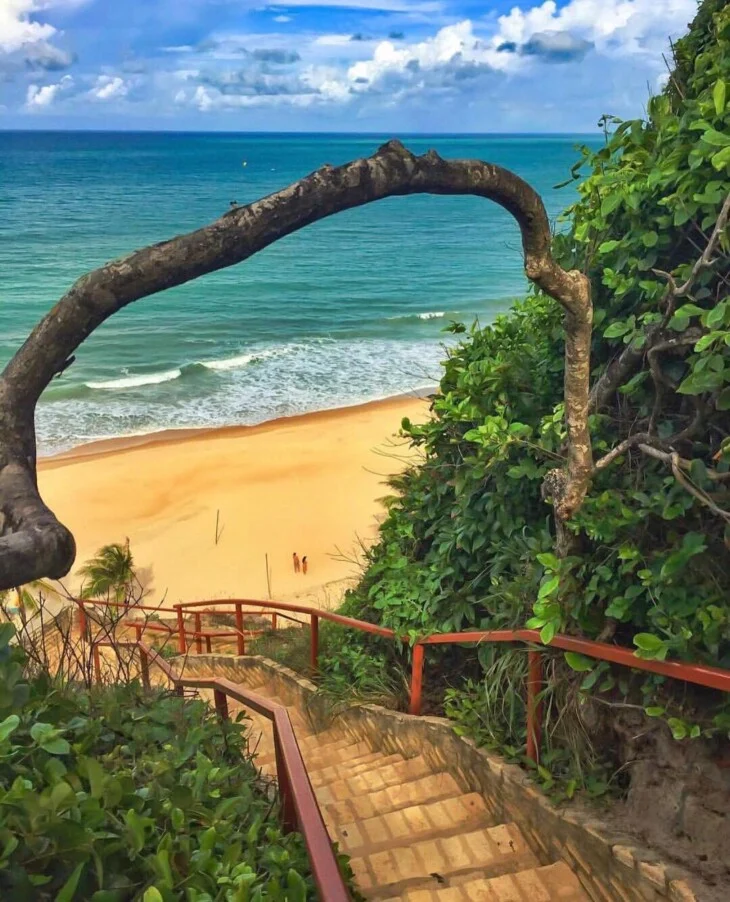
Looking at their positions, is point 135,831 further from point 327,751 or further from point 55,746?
point 327,751

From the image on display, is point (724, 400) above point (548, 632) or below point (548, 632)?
above

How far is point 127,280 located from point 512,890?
2731 millimetres

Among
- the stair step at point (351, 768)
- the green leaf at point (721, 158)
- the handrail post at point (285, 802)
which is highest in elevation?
the green leaf at point (721, 158)

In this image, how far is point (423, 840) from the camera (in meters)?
3.51

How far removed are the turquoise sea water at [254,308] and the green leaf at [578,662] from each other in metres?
2.56

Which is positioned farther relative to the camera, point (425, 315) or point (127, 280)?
point (425, 315)

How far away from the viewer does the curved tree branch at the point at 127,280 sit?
1.42 metres

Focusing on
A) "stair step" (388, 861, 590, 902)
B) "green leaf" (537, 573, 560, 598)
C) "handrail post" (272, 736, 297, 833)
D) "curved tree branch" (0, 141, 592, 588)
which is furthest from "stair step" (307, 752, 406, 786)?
"curved tree branch" (0, 141, 592, 588)

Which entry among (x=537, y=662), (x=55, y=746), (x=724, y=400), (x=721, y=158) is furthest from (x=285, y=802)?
(x=721, y=158)

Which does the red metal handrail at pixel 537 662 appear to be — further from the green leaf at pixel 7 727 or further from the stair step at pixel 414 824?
the green leaf at pixel 7 727

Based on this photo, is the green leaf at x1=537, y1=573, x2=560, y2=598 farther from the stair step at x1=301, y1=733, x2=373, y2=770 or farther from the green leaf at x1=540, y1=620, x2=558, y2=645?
the stair step at x1=301, y1=733, x2=373, y2=770

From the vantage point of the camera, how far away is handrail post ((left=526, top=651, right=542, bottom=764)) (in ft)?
11.8

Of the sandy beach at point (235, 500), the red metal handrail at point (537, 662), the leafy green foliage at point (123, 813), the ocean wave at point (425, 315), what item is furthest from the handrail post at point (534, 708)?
the ocean wave at point (425, 315)

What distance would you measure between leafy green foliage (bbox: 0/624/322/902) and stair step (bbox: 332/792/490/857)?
0.77 m
